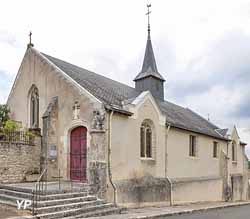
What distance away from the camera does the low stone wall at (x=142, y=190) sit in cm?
1716

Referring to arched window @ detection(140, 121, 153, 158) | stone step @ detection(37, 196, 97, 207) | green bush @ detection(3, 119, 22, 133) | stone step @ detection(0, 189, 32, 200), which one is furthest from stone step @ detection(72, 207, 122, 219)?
green bush @ detection(3, 119, 22, 133)

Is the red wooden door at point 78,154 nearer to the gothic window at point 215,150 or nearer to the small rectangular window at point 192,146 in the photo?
the small rectangular window at point 192,146

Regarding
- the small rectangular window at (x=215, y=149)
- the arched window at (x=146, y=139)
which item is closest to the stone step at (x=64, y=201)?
the arched window at (x=146, y=139)

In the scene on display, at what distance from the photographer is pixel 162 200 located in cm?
1964

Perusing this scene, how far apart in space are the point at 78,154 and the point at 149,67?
1267 cm

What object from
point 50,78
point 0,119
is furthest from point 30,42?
point 0,119

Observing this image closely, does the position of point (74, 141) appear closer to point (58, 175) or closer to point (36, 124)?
point (58, 175)

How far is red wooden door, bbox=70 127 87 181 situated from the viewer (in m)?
17.6

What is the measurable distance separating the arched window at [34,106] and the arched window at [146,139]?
19.5ft

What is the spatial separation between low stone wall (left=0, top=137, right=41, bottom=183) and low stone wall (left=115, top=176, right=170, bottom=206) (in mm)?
4435

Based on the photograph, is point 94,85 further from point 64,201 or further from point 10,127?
point 64,201

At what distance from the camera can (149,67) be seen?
28516 mm

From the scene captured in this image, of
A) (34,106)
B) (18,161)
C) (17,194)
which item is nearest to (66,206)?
(17,194)

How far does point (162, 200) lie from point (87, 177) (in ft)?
16.5
